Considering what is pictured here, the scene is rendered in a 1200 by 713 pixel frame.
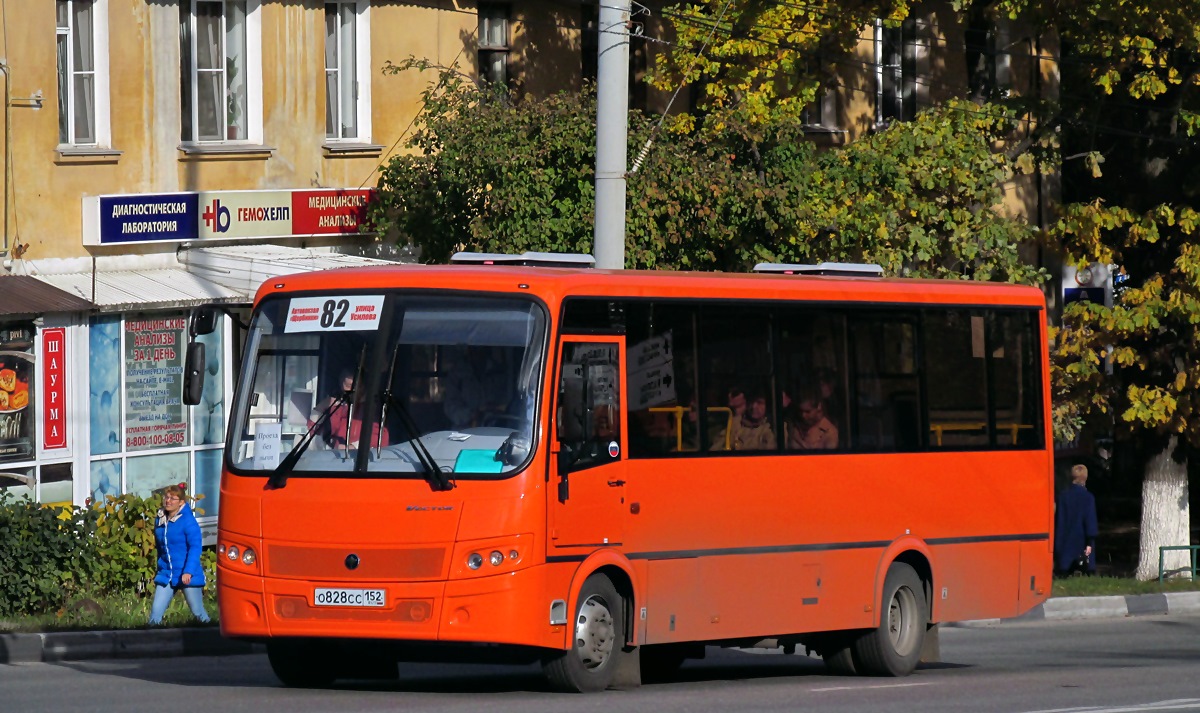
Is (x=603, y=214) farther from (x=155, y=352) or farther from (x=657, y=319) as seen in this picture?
(x=155, y=352)

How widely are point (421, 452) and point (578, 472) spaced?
103 cm

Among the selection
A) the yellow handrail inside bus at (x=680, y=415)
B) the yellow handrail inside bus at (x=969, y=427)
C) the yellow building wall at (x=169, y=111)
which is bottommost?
the yellow handrail inside bus at (x=969, y=427)

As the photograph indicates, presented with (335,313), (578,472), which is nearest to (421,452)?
(578,472)

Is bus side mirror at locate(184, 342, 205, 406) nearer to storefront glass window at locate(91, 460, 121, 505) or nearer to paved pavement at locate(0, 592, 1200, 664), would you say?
paved pavement at locate(0, 592, 1200, 664)

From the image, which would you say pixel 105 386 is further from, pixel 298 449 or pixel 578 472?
pixel 578 472

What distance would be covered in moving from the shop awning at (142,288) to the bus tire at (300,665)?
10.5m

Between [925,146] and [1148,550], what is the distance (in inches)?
292

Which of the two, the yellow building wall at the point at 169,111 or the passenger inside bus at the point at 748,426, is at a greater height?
the yellow building wall at the point at 169,111

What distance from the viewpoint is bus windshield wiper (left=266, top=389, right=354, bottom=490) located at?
1261cm

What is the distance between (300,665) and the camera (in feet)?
43.7

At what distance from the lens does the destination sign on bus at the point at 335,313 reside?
42.0 ft

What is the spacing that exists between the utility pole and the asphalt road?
12.1 feet

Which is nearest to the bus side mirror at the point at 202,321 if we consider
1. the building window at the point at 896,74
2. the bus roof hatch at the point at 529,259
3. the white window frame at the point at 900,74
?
the bus roof hatch at the point at 529,259

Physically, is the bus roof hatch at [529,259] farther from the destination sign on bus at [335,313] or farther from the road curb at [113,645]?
the road curb at [113,645]
